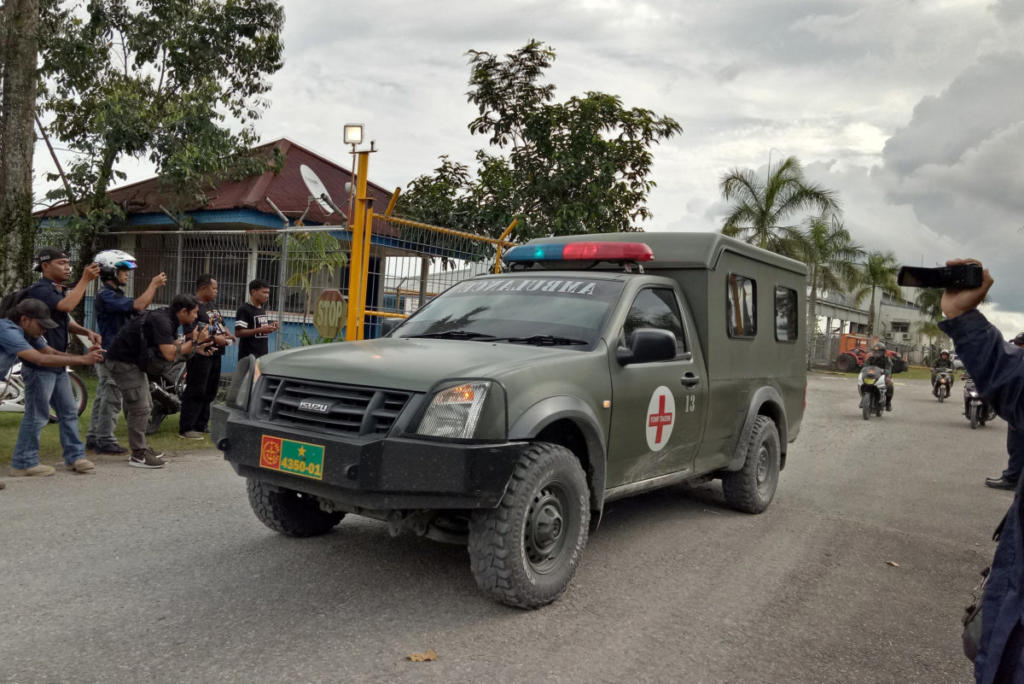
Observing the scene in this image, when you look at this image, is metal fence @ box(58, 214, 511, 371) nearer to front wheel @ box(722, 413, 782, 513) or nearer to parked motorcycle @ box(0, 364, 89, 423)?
parked motorcycle @ box(0, 364, 89, 423)

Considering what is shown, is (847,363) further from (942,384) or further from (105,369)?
(105,369)

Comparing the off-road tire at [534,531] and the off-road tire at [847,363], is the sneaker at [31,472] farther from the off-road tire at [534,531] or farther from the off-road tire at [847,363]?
the off-road tire at [847,363]

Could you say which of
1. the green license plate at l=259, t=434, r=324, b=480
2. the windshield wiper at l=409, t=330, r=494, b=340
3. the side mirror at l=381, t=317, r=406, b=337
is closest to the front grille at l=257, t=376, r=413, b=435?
the green license plate at l=259, t=434, r=324, b=480

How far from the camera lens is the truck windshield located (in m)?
4.83

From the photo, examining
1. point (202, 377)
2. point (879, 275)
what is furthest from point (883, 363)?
point (879, 275)

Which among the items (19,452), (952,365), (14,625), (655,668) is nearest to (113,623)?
(14,625)

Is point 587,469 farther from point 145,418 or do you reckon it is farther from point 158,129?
point 158,129

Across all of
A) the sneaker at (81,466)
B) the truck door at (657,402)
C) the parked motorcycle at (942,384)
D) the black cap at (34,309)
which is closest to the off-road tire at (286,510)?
the truck door at (657,402)

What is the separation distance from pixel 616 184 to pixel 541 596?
13.3 metres

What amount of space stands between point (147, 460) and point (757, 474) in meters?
5.12

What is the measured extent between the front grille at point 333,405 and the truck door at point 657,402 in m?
1.39

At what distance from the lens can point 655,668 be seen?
3447 millimetres

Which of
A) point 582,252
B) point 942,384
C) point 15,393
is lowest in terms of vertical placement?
point 15,393

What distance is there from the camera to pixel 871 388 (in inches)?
611
